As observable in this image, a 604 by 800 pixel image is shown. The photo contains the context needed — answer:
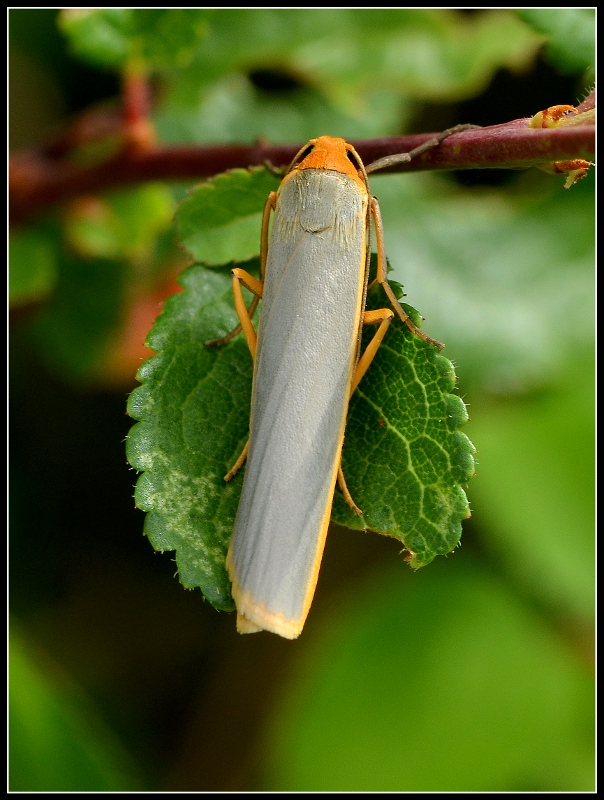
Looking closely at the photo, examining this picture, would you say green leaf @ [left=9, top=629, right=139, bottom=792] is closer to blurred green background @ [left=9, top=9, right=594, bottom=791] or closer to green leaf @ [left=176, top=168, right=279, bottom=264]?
blurred green background @ [left=9, top=9, right=594, bottom=791]

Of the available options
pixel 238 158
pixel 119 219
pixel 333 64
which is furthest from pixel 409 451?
pixel 333 64

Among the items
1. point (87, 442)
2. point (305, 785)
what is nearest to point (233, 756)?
point (305, 785)

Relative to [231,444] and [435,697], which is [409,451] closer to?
[231,444]

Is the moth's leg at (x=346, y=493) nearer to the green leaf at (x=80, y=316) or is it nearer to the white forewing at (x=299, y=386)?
the white forewing at (x=299, y=386)

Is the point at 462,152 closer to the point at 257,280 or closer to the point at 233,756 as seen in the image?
the point at 257,280

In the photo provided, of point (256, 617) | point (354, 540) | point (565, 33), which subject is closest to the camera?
point (256, 617)

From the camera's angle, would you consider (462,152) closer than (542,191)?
Yes

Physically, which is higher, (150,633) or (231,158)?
(231,158)
